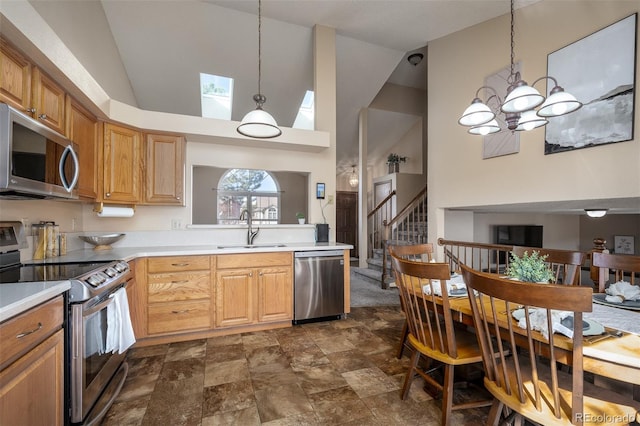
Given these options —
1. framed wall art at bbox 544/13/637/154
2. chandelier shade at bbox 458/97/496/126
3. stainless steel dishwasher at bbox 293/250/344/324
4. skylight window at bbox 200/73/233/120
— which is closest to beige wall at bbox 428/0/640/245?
framed wall art at bbox 544/13/637/154

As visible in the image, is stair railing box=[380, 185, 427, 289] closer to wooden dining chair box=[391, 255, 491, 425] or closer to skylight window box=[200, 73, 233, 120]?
wooden dining chair box=[391, 255, 491, 425]

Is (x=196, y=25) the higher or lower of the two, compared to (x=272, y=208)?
higher

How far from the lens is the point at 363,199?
615 cm

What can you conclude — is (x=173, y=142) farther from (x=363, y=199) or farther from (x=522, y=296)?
(x=363, y=199)

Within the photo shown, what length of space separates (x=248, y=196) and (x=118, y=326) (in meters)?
5.20

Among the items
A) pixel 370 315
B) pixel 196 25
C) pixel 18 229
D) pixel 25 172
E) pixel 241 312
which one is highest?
pixel 196 25

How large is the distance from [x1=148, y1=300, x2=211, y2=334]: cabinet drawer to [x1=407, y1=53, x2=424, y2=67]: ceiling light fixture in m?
5.42

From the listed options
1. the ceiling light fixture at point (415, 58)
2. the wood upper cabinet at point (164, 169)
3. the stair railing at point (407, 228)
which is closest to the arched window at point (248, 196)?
the stair railing at point (407, 228)

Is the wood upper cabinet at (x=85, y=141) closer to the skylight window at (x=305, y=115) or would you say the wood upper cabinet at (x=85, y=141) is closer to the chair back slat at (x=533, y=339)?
the chair back slat at (x=533, y=339)

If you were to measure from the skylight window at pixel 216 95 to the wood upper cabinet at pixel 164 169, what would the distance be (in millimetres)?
2460

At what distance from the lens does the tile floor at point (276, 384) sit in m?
1.73

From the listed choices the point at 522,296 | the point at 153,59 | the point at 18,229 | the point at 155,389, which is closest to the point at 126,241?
the point at 18,229

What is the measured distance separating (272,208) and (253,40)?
13.3 feet

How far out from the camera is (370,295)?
4520 mm
